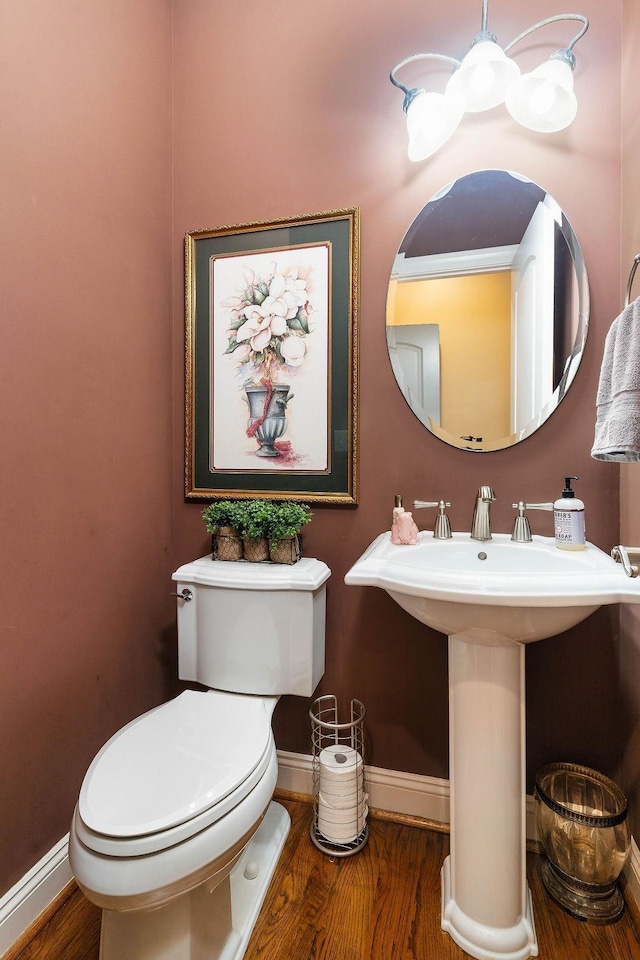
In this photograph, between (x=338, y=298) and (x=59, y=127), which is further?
(x=338, y=298)

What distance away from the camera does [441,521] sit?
1.34 m

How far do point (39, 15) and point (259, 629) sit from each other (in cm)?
157

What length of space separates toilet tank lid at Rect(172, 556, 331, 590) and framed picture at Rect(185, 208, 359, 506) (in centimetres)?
23

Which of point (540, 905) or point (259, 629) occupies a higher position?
point (259, 629)

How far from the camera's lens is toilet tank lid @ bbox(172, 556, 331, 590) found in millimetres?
1312

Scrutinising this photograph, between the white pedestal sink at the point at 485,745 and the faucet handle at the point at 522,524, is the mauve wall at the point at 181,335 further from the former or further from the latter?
the white pedestal sink at the point at 485,745

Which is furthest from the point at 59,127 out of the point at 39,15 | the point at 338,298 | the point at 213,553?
the point at 213,553

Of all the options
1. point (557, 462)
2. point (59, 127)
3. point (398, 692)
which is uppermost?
point (59, 127)

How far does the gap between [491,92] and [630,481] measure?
107cm

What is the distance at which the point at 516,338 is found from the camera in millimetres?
1348

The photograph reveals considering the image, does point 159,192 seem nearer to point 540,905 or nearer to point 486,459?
point 486,459

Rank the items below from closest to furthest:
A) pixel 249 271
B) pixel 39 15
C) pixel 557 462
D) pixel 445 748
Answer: pixel 39 15 < pixel 557 462 < pixel 445 748 < pixel 249 271

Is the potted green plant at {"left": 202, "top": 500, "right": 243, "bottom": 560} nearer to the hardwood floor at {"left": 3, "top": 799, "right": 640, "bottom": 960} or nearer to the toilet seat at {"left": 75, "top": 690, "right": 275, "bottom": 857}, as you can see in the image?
the toilet seat at {"left": 75, "top": 690, "right": 275, "bottom": 857}

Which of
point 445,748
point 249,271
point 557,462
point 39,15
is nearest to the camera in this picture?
point 39,15
